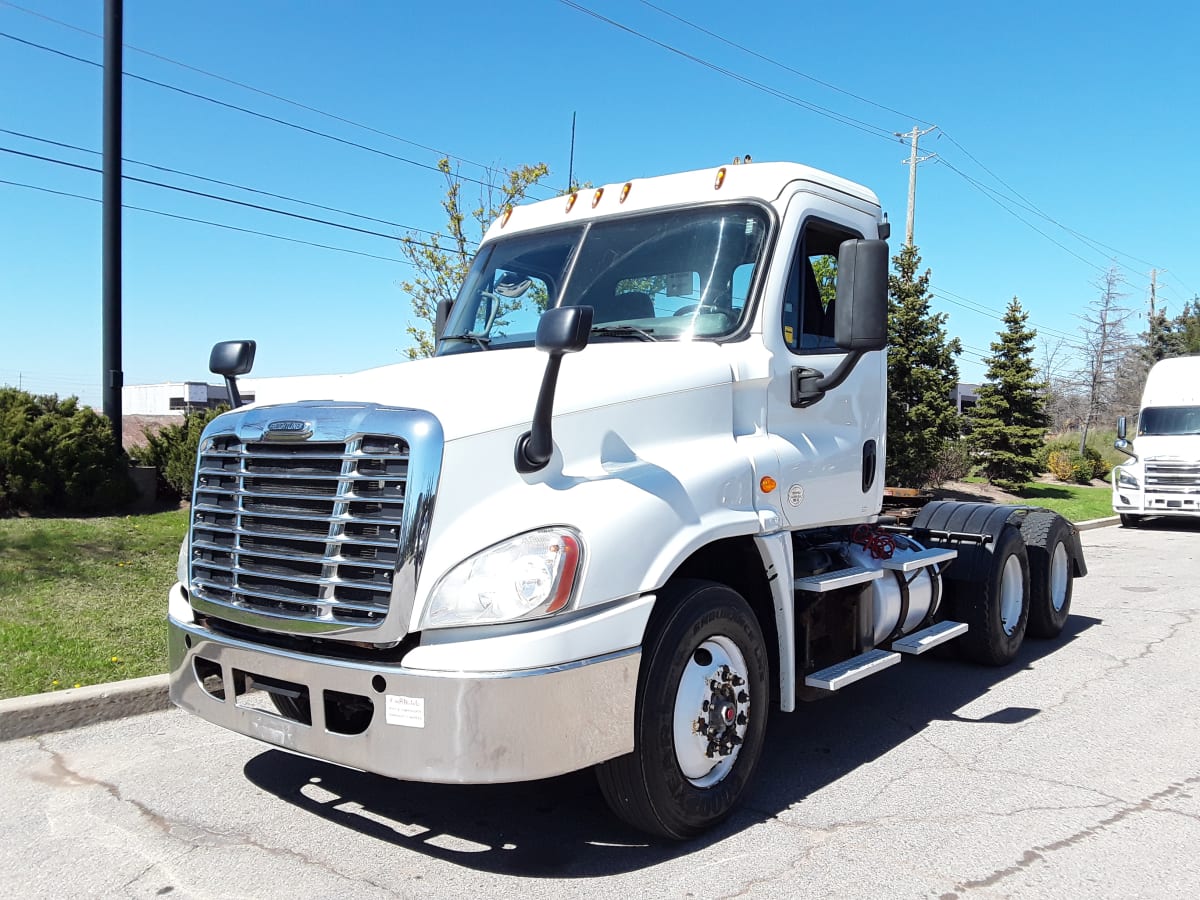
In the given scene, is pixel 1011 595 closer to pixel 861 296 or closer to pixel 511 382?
pixel 861 296

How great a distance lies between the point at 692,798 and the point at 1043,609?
4.80 meters

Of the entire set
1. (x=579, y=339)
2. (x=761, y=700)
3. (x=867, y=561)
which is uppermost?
(x=579, y=339)

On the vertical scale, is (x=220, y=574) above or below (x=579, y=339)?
below

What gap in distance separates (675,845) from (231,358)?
2976 millimetres

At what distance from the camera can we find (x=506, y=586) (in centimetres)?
311

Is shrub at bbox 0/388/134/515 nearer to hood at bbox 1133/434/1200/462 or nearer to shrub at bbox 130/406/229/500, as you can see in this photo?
shrub at bbox 130/406/229/500

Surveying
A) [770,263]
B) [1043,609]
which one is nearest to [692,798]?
[770,263]

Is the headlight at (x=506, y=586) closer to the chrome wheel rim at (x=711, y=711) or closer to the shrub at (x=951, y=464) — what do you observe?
the chrome wheel rim at (x=711, y=711)

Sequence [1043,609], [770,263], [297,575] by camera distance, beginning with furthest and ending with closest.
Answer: [1043,609], [770,263], [297,575]

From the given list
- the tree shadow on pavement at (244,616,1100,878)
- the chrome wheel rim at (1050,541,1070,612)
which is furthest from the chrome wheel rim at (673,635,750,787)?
the chrome wheel rim at (1050,541,1070,612)

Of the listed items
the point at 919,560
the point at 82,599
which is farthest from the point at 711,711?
the point at 82,599

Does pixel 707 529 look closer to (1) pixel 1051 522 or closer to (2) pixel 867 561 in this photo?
(2) pixel 867 561

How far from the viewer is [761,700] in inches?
159

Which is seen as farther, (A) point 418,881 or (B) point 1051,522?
(B) point 1051,522
